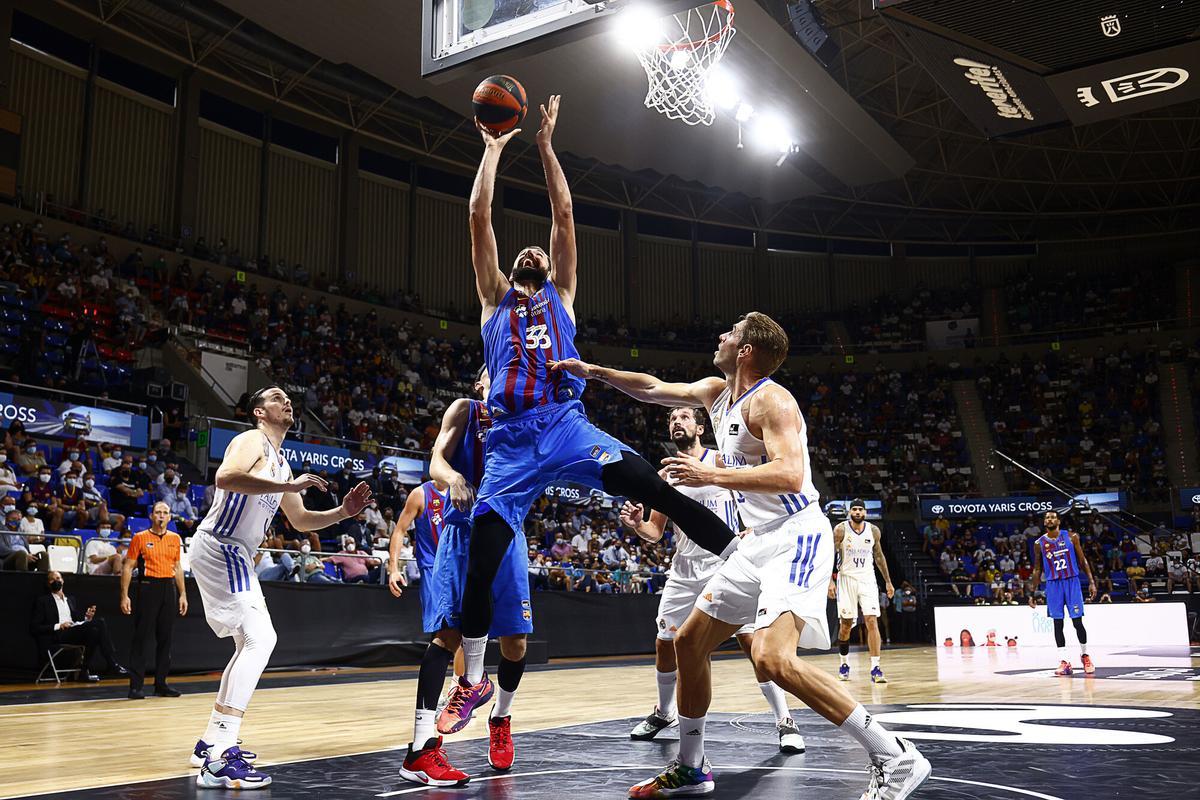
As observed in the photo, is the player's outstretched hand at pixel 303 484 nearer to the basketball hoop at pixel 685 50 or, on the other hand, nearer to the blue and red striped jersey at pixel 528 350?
the blue and red striped jersey at pixel 528 350

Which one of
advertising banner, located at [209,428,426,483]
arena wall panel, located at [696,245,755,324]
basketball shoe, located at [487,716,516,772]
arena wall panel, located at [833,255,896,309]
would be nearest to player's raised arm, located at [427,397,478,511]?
basketball shoe, located at [487,716,516,772]

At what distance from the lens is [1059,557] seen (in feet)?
41.5

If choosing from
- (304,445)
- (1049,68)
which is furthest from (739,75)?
(1049,68)

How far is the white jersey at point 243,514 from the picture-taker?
4957 mm

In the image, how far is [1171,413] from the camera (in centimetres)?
2920

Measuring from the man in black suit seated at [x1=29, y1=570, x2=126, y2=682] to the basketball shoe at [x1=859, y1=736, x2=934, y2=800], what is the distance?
360 inches

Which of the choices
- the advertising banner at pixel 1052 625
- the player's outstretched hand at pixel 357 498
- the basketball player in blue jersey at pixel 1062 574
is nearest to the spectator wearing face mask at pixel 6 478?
the player's outstretched hand at pixel 357 498

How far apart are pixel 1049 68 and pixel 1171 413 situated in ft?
87.0

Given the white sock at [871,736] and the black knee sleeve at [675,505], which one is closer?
the white sock at [871,736]

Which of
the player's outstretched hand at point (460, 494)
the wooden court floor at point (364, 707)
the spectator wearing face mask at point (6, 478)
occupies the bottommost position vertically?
the wooden court floor at point (364, 707)

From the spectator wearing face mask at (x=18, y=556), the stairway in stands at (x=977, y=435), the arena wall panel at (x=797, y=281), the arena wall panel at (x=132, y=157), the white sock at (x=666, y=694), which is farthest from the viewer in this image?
the arena wall panel at (x=797, y=281)

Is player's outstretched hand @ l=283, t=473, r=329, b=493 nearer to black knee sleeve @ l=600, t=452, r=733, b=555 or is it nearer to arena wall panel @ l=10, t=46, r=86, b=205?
black knee sleeve @ l=600, t=452, r=733, b=555

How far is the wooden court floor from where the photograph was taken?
521 cm

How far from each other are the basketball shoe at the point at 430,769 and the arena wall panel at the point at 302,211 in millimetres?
23503
